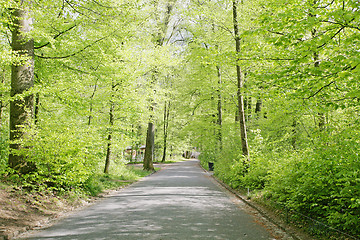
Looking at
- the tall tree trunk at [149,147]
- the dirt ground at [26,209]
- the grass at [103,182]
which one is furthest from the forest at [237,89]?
the tall tree trunk at [149,147]

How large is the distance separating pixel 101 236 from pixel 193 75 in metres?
18.9

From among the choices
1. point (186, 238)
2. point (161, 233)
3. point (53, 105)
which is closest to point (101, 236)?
point (161, 233)

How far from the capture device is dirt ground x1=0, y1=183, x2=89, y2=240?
5.95m

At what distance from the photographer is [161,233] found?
19.0 feet

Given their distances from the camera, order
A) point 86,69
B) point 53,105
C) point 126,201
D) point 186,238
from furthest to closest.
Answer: point 53,105
point 86,69
point 126,201
point 186,238

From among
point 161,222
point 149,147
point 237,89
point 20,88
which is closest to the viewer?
point 161,222

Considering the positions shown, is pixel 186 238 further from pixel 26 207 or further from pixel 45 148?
pixel 45 148

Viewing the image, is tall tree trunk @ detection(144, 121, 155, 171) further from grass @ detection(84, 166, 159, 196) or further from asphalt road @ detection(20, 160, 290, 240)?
asphalt road @ detection(20, 160, 290, 240)

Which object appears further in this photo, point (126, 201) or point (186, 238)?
point (126, 201)

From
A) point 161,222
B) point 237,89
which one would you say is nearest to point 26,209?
point 161,222

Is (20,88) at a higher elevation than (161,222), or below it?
higher

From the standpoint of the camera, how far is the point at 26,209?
708 centimetres

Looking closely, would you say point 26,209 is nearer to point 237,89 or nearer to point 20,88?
point 20,88

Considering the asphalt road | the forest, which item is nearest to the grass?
the forest
